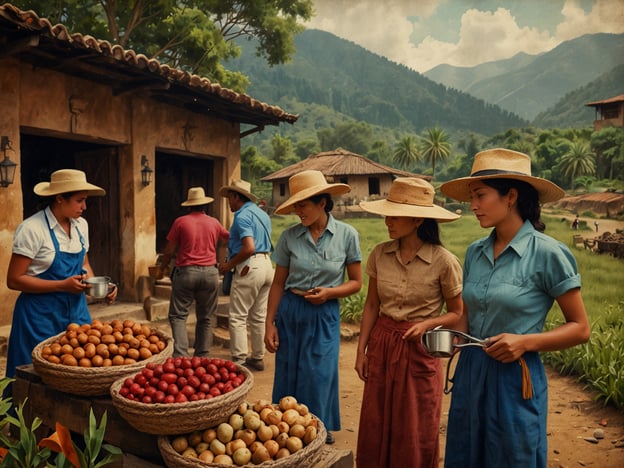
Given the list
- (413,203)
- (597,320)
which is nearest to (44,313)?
(413,203)

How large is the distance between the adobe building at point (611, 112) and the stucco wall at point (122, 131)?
15.4 metres

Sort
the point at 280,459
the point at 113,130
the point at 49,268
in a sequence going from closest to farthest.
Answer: the point at 280,459 → the point at 49,268 → the point at 113,130

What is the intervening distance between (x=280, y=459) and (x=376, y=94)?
125542mm

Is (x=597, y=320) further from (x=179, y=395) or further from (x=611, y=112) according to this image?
(x=611, y=112)

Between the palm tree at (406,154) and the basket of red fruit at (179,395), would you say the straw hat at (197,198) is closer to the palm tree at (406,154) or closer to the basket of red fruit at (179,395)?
the basket of red fruit at (179,395)

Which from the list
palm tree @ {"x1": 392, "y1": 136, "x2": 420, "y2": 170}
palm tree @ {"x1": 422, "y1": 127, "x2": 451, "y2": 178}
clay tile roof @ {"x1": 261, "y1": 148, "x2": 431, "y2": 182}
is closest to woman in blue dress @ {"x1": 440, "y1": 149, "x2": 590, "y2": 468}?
clay tile roof @ {"x1": 261, "y1": 148, "x2": 431, "y2": 182}

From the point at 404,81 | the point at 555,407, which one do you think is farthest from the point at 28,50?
the point at 404,81

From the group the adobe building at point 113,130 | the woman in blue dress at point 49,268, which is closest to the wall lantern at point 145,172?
the adobe building at point 113,130

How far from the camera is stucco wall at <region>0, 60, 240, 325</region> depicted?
5.84 meters

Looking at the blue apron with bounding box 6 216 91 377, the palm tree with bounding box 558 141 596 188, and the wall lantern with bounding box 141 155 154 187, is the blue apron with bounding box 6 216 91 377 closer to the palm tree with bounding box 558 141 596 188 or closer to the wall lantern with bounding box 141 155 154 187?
the wall lantern with bounding box 141 155 154 187

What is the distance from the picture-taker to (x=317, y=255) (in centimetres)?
330

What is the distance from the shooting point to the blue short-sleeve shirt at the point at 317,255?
10.8 feet

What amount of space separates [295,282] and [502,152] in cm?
162

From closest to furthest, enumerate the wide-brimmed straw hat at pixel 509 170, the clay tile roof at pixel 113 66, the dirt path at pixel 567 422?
the wide-brimmed straw hat at pixel 509 170 < the dirt path at pixel 567 422 < the clay tile roof at pixel 113 66
